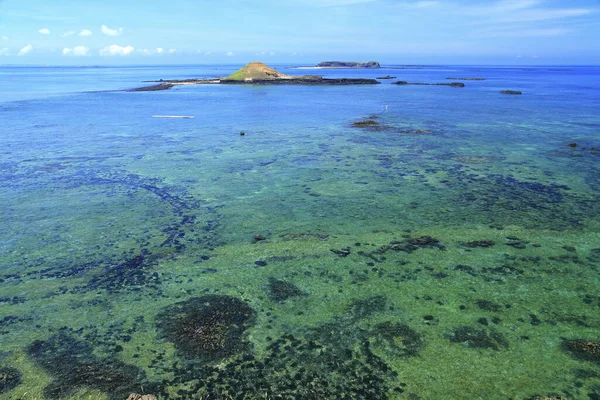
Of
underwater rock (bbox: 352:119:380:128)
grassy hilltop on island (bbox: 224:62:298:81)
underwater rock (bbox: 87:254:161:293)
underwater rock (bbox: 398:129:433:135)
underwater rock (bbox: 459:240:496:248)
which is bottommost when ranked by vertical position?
underwater rock (bbox: 87:254:161:293)

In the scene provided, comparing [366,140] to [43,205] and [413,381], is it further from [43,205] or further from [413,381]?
[413,381]

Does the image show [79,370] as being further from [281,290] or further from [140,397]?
[281,290]

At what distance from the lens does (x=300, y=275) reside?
1234 centimetres

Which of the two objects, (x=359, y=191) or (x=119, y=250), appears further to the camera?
(x=359, y=191)

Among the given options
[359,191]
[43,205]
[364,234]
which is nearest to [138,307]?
[364,234]

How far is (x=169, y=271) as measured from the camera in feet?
41.0

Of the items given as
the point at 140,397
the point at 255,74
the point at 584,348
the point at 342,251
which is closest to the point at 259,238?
the point at 342,251

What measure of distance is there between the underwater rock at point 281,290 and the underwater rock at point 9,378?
234 inches

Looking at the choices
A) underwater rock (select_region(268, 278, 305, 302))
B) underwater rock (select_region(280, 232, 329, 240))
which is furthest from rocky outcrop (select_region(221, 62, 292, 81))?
underwater rock (select_region(268, 278, 305, 302))

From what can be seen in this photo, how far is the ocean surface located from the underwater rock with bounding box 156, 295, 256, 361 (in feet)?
0.17

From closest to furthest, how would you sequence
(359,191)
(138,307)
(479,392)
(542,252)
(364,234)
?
(479,392) < (138,307) < (542,252) < (364,234) < (359,191)

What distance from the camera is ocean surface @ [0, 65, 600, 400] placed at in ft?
27.4

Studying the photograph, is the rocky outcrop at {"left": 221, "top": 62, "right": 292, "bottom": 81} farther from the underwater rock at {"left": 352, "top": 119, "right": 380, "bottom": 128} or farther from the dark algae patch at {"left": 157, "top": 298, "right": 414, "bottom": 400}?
the dark algae patch at {"left": 157, "top": 298, "right": 414, "bottom": 400}

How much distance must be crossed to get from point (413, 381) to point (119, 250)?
1053 centimetres
